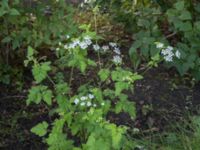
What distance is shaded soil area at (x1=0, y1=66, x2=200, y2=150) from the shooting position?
3654mm

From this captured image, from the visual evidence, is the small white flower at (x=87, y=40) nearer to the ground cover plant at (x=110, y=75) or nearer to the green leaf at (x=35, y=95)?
the ground cover plant at (x=110, y=75)

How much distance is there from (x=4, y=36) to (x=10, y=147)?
0.80 metres

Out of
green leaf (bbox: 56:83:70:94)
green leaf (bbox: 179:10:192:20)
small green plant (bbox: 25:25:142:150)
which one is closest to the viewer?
small green plant (bbox: 25:25:142:150)

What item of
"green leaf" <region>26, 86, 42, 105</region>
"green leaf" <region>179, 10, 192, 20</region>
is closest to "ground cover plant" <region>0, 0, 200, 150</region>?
"green leaf" <region>179, 10, 192, 20</region>

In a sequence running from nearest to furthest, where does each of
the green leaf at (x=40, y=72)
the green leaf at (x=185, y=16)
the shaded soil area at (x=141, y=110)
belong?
the green leaf at (x=40, y=72) < the shaded soil area at (x=141, y=110) < the green leaf at (x=185, y=16)

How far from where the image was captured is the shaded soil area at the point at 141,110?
3.65 metres

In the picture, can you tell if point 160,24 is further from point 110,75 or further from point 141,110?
point 110,75

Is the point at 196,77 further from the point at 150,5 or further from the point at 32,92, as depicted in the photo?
the point at 32,92

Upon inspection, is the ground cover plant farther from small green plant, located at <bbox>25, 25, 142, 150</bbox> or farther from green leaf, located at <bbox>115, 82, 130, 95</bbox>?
green leaf, located at <bbox>115, 82, 130, 95</bbox>

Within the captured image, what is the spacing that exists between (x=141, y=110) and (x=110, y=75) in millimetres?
612

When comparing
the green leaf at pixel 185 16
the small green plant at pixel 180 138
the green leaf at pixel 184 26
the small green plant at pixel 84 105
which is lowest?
the small green plant at pixel 180 138

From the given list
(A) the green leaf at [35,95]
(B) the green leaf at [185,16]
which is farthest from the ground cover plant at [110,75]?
(A) the green leaf at [35,95]

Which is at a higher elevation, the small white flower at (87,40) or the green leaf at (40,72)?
the small white flower at (87,40)

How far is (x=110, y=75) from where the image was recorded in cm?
343
